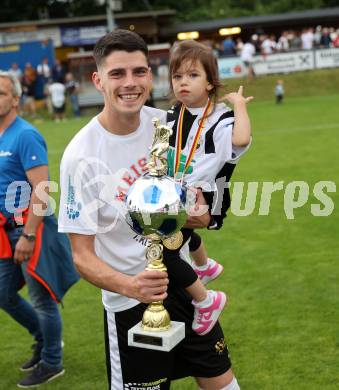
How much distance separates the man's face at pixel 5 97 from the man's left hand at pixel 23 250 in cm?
90

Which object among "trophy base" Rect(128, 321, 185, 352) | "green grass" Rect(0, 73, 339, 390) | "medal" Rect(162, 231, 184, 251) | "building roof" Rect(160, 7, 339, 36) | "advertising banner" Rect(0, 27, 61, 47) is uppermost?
"building roof" Rect(160, 7, 339, 36)

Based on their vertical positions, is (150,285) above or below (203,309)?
above

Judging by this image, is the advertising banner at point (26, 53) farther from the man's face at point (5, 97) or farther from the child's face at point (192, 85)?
the child's face at point (192, 85)

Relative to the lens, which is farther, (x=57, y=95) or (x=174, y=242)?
(x=57, y=95)

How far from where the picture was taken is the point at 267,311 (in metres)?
5.95

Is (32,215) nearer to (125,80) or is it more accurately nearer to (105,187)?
(105,187)

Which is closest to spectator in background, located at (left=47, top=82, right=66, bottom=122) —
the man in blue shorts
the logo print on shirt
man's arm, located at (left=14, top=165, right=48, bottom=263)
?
the man in blue shorts

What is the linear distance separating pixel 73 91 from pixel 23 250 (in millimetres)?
22224

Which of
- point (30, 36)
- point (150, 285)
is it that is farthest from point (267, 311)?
point (30, 36)

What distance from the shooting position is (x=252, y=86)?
90.9 ft

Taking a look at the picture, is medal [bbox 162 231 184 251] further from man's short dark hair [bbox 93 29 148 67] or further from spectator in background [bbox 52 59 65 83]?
spectator in background [bbox 52 59 65 83]

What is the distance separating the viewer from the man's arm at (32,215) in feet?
15.1

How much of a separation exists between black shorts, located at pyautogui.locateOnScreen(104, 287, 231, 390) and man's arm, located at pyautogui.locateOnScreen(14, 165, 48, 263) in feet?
4.90

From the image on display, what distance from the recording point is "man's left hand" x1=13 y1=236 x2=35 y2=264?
465cm
